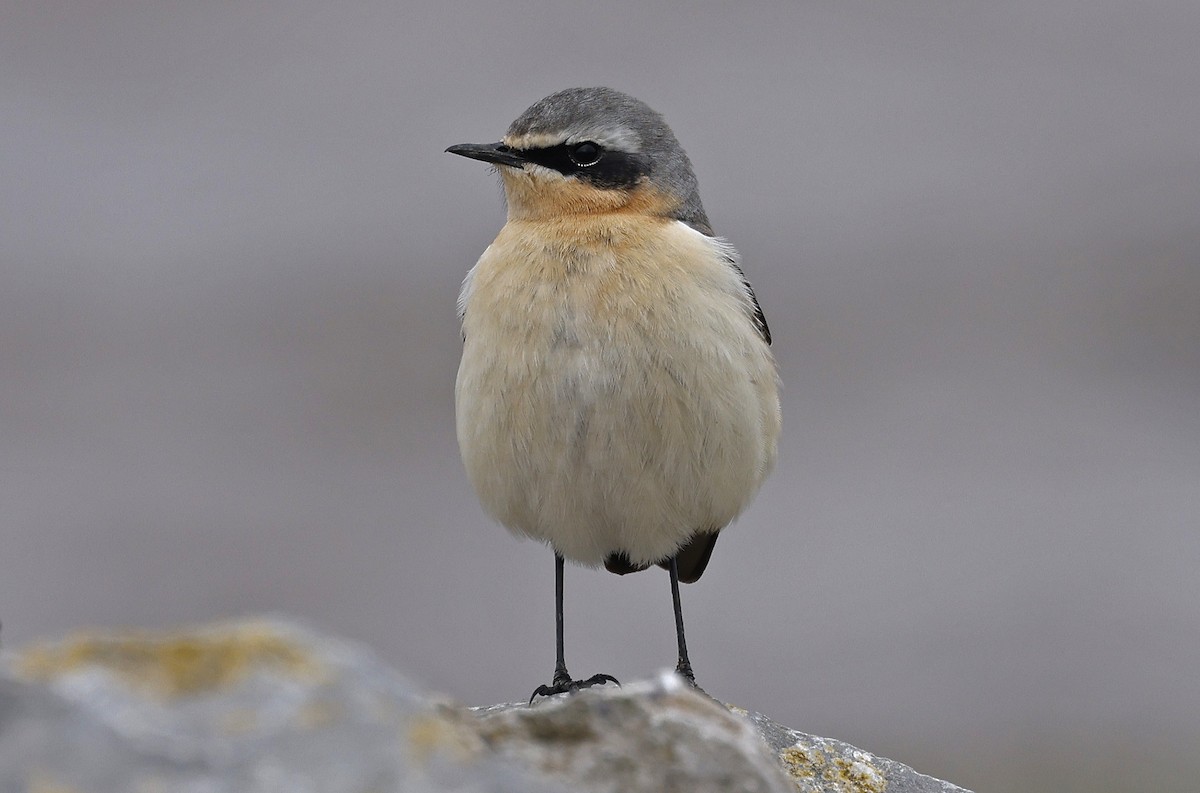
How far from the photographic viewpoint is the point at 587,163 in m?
7.68

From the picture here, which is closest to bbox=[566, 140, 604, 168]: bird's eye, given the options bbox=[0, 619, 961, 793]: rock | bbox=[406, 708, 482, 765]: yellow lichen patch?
bbox=[0, 619, 961, 793]: rock

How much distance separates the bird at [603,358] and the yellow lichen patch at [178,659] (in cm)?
407

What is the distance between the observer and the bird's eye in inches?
301

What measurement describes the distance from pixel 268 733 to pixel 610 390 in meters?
4.25

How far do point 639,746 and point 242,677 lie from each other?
3.12 ft

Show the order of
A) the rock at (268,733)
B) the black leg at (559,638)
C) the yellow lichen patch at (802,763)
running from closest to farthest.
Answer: the rock at (268,733)
the yellow lichen patch at (802,763)
the black leg at (559,638)

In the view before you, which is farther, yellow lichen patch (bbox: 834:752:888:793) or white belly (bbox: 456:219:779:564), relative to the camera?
white belly (bbox: 456:219:779:564)

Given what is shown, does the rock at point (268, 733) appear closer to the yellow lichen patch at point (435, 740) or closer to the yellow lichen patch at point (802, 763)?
the yellow lichen patch at point (435, 740)

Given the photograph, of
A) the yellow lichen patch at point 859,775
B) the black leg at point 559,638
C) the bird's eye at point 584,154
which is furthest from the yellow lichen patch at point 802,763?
the bird's eye at point 584,154

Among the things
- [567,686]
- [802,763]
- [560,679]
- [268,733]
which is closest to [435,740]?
[268,733]

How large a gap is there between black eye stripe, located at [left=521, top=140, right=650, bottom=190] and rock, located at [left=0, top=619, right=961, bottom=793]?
16.4ft

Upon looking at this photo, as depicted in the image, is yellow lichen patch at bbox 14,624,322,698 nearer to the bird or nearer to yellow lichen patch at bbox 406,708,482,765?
yellow lichen patch at bbox 406,708,482,765

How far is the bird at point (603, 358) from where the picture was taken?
265 inches

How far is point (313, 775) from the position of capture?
2469 mm
